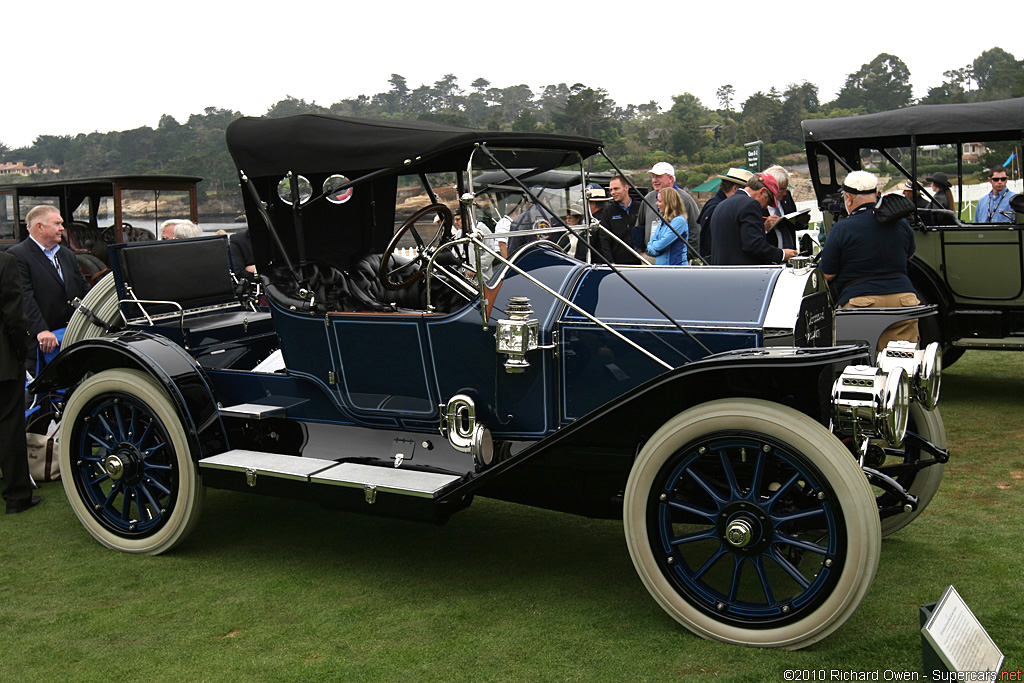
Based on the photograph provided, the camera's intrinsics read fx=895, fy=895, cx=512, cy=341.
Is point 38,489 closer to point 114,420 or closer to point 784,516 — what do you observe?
point 114,420

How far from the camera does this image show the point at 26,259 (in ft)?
19.0

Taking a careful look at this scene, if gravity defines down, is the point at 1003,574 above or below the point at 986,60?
below

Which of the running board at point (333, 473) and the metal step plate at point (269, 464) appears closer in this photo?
the running board at point (333, 473)

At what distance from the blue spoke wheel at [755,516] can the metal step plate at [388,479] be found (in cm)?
85

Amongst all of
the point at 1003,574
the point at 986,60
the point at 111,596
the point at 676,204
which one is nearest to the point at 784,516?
the point at 1003,574

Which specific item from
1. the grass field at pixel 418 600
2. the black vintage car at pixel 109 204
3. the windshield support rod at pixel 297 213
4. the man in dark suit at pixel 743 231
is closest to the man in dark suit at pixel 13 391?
the grass field at pixel 418 600

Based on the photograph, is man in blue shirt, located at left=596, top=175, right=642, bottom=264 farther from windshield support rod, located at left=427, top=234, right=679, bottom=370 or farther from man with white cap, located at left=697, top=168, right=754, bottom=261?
windshield support rod, located at left=427, top=234, right=679, bottom=370

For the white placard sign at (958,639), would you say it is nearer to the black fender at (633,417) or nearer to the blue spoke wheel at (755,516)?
the blue spoke wheel at (755,516)

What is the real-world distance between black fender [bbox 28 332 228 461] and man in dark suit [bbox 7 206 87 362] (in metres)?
1.03

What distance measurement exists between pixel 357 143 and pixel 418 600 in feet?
6.59

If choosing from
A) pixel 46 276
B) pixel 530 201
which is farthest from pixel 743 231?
pixel 46 276

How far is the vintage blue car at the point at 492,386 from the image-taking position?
10.2 ft

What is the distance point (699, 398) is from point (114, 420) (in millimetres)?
3003

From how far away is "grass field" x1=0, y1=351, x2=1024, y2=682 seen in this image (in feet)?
10.3
